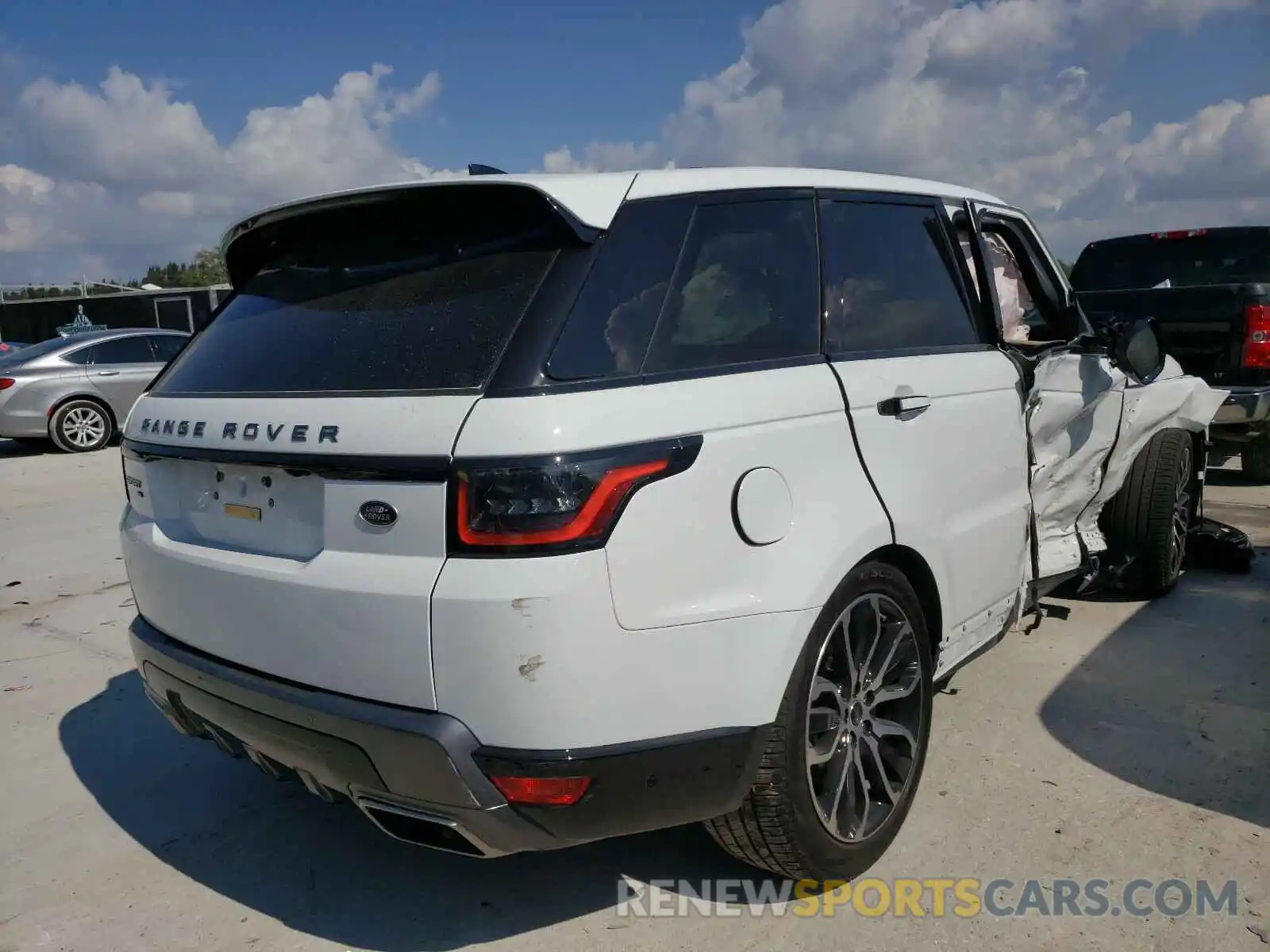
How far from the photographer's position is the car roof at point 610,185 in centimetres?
228

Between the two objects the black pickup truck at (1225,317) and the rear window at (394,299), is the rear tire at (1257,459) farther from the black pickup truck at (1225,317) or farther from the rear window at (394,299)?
the rear window at (394,299)

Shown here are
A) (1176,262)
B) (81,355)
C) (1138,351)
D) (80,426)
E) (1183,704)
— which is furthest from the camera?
(81,355)

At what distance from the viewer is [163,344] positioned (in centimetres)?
1311

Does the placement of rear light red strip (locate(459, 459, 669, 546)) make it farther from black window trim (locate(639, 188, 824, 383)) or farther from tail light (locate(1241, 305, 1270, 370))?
tail light (locate(1241, 305, 1270, 370))

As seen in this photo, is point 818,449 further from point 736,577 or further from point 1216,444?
point 1216,444

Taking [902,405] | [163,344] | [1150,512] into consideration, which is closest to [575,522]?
[902,405]

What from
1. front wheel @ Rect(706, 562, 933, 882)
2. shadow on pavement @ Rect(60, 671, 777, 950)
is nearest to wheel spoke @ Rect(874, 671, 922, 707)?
front wheel @ Rect(706, 562, 933, 882)

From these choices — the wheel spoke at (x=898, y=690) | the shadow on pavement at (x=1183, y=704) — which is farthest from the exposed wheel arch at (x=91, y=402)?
the wheel spoke at (x=898, y=690)

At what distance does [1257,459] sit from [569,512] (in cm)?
824

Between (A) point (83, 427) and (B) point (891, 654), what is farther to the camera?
(A) point (83, 427)

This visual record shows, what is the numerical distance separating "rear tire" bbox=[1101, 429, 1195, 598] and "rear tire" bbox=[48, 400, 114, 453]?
11.6 m

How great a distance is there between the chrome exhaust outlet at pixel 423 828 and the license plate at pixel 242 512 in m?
0.72

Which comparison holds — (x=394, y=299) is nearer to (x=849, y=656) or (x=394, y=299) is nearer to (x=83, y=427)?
(x=849, y=656)

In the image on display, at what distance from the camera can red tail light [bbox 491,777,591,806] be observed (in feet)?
6.77
